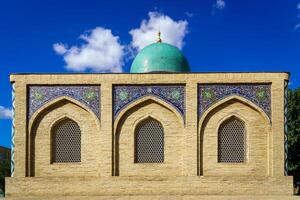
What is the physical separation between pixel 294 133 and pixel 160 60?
21.1 feet

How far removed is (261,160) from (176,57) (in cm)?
467

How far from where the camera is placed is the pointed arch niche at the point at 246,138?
11.6m

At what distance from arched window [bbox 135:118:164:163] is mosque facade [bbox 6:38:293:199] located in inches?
1.1

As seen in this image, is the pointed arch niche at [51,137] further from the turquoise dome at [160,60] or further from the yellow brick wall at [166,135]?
the turquoise dome at [160,60]

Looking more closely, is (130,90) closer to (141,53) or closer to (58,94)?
(58,94)

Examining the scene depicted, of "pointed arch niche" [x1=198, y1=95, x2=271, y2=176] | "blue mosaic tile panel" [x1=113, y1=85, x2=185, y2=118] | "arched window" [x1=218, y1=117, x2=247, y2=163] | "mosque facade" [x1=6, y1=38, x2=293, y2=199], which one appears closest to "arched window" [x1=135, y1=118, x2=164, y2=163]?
"mosque facade" [x1=6, y1=38, x2=293, y2=199]

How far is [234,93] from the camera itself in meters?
11.7

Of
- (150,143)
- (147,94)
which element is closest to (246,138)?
(150,143)

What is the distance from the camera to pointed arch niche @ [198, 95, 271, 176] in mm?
11586

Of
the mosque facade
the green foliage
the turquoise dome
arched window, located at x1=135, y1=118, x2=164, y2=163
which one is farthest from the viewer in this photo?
the green foliage

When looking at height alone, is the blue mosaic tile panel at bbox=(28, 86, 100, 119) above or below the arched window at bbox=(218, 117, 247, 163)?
above

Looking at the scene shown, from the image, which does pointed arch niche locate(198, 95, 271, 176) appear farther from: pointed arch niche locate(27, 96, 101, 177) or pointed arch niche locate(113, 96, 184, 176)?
pointed arch niche locate(27, 96, 101, 177)

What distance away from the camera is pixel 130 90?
11.8 m

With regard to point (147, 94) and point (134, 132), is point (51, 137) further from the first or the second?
point (147, 94)
